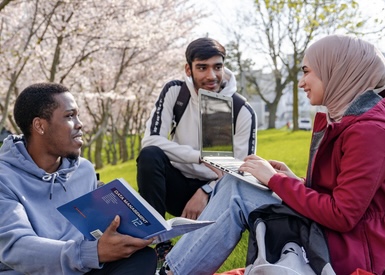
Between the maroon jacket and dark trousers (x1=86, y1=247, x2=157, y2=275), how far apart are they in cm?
66

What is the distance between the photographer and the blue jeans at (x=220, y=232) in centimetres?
270

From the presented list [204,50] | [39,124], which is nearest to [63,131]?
[39,124]

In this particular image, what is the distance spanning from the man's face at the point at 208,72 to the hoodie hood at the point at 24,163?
1833 millimetres

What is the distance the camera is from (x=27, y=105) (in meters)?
2.68

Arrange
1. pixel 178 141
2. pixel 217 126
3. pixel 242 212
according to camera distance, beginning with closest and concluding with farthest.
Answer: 1. pixel 242 212
2. pixel 217 126
3. pixel 178 141

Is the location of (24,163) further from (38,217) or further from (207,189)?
(207,189)

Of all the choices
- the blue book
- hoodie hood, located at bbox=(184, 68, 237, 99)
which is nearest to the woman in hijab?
the blue book

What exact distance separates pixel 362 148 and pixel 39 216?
144 cm

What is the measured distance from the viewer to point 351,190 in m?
2.36

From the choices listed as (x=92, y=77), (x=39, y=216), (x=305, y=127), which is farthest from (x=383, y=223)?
(x=305, y=127)

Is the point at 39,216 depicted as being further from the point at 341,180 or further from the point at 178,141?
the point at 178,141

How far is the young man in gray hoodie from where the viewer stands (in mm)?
2297

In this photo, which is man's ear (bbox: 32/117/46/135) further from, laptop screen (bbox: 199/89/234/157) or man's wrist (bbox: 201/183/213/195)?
man's wrist (bbox: 201/183/213/195)

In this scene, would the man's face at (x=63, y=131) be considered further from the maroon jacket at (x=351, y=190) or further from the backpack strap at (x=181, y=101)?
the backpack strap at (x=181, y=101)
